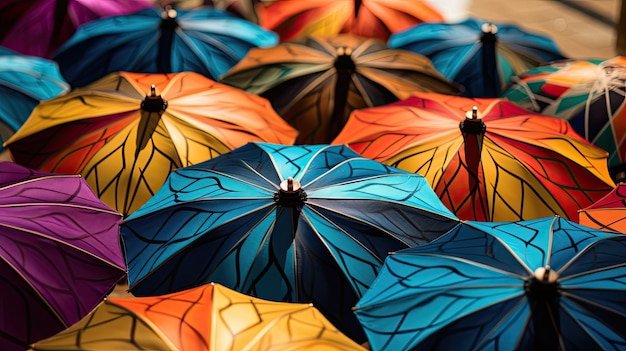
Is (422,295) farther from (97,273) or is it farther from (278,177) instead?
(97,273)

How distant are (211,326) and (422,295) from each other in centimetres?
90

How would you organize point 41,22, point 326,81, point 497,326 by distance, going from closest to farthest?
point 497,326 → point 326,81 → point 41,22

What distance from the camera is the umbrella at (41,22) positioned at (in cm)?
710

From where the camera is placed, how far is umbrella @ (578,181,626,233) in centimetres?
452

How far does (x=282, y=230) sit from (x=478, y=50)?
10.0ft

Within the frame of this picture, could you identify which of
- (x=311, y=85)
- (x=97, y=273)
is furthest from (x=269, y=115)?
(x=97, y=273)

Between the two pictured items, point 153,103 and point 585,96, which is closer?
point 153,103

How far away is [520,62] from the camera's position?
671 cm

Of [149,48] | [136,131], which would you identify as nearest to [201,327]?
[136,131]

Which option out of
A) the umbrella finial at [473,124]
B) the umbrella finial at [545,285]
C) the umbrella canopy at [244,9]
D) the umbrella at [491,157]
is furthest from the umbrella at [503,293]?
the umbrella canopy at [244,9]

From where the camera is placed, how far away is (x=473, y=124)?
5043 millimetres

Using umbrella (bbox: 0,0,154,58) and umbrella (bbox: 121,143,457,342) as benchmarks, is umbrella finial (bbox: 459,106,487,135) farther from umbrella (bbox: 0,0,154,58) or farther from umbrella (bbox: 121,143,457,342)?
umbrella (bbox: 0,0,154,58)

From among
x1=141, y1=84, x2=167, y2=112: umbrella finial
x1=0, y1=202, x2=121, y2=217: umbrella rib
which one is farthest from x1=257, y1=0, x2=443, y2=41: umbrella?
x1=0, y1=202, x2=121, y2=217: umbrella rib

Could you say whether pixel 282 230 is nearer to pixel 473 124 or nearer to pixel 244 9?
pixel 473 124
